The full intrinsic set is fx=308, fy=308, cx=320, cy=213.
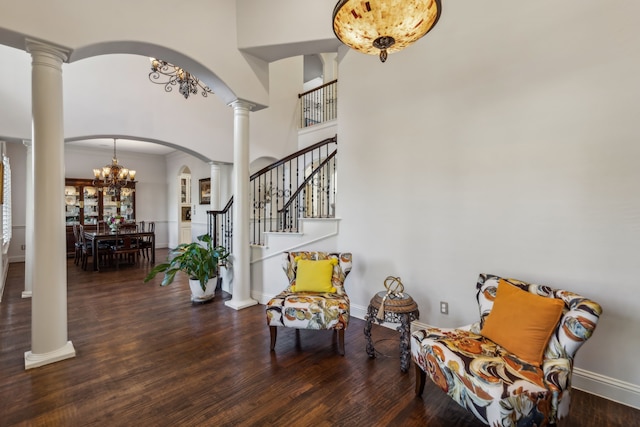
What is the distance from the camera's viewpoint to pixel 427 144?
3104 millimetres

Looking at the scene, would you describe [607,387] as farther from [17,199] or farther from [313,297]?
[17,199]

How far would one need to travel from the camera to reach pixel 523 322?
1959 mm

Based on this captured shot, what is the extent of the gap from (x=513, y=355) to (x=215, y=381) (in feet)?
6.90

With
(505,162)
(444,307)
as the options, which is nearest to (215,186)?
(444,307)

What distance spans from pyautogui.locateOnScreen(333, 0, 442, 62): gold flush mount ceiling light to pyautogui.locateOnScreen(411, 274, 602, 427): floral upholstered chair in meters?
1.83

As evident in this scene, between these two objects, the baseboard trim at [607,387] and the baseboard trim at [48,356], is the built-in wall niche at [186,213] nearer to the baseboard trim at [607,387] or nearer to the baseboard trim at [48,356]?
the baseboard trim at [48,356]

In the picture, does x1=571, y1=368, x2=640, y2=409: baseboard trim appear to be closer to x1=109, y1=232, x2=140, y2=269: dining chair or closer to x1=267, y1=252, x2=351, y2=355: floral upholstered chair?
x1=267, y1=252, x2=351, y2=355: floral upholstered chair

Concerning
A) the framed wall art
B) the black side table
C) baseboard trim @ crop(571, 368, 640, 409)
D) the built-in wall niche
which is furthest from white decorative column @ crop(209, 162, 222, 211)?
baseboard trim @ crop(571, 368, 640, 409)

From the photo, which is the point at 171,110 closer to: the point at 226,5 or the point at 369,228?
the point at 226,5

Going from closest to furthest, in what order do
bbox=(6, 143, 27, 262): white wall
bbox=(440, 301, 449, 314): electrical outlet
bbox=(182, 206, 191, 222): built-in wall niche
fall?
1. bbox=(440, 301, 449, 314): electrical outlet
2. bbox=(6, 143, 27, 262): white wall
3. bbox=(182, 206, 191, 222): built-in wall niche

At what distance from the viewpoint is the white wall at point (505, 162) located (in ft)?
7.05

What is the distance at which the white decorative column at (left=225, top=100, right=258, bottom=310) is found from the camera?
4.09 meters

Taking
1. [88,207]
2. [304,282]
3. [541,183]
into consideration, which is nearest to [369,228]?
[304,282]

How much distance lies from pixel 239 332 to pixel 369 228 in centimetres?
183
